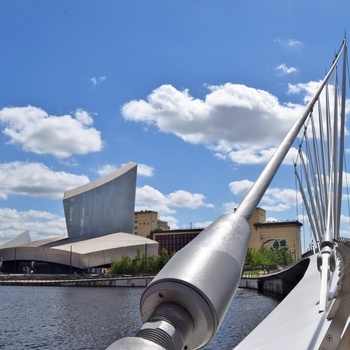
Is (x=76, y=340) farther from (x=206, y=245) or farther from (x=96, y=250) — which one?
(x=96, y=250)

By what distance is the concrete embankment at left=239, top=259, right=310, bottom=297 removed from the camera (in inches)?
1751

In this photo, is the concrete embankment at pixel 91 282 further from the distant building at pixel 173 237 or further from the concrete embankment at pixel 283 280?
the distant building at pixel 173 237

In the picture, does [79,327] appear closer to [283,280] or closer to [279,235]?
[283,280]

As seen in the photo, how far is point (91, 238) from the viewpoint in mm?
120250

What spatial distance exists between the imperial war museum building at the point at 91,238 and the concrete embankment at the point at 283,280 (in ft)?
160

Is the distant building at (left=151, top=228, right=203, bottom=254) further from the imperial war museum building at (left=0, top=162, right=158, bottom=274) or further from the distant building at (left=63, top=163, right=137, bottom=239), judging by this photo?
the imperial war museum building at (left=0, top=162, right=158, bottom=274)

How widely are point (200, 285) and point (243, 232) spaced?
499 mm

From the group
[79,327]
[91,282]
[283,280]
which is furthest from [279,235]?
[79,327]

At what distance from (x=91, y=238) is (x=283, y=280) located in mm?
77194

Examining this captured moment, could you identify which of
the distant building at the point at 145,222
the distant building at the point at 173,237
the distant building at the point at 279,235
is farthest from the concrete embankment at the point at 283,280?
the distant building at the point at 145,222

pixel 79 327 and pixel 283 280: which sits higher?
pixel 283 280

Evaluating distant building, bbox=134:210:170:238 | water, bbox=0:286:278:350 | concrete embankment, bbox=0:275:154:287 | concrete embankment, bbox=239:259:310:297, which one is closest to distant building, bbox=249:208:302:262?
distant building, bbox=134:210:170:238

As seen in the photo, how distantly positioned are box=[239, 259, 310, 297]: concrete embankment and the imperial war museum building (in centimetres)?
4889

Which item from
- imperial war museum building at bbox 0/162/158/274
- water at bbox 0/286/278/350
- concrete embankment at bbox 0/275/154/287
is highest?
imperial war museum building at bbox 0/162/158/274
